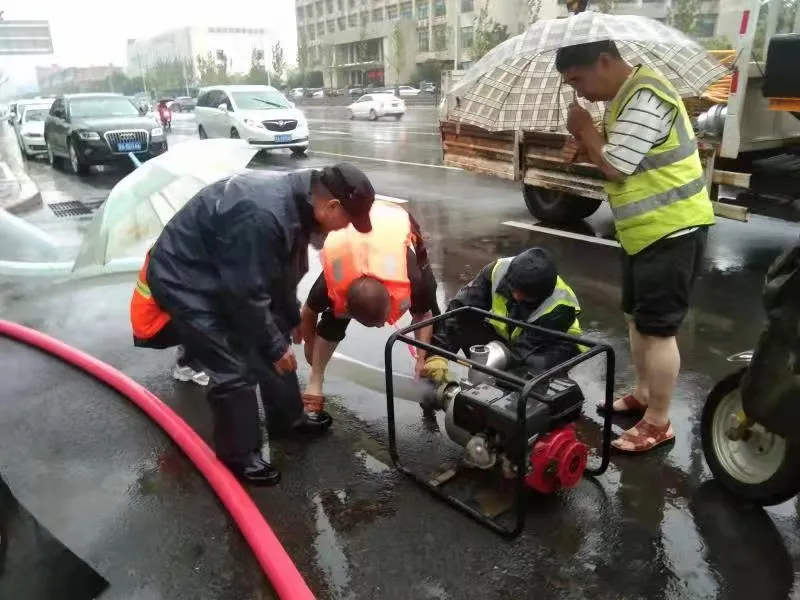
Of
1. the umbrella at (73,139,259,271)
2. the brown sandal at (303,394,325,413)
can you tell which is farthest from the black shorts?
the umbrella at (73,139,259,271)

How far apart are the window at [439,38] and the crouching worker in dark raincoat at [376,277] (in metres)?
67.4

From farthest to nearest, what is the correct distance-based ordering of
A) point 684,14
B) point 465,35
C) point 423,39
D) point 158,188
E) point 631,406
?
point 423,39
point 465,35
point 684,14
point 158,188
point 631,406

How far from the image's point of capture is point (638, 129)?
2.66m

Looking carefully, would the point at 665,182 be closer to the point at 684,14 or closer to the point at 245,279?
the point at 245,279

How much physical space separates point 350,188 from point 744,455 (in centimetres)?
196

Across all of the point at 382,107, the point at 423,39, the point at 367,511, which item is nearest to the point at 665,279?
the point at 367,511

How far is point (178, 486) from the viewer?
3.08 metres

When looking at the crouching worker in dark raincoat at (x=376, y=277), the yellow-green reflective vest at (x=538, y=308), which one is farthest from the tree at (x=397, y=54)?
the crouching worker in dark raincoat at (x=376, y=277)

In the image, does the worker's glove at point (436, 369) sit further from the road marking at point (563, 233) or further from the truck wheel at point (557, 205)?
the truck wheel at point (557, 205)

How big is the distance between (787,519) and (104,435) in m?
3.24

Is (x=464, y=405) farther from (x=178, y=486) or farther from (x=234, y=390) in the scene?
(x=178, y=486)

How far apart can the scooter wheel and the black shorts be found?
0.35 meters

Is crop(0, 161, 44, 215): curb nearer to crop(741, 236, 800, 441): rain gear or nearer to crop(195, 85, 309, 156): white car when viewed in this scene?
crop(195, 85, 309, 156): white car

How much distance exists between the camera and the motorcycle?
Result: 7.28 ft
